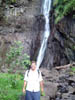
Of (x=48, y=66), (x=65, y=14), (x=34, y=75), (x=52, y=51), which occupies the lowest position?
(x=48, y=66)

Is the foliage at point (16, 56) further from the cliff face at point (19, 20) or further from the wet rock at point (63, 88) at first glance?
the cliff face at point (19, 20)

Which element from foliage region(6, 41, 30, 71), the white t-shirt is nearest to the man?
the white t-shirt

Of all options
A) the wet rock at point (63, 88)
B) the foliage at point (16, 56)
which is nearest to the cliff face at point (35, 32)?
the wet rock at point (63, 88)

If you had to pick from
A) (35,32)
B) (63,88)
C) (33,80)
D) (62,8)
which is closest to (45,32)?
(35,32)

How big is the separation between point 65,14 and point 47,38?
11.4ft

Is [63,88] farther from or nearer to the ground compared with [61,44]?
nearer to the ground

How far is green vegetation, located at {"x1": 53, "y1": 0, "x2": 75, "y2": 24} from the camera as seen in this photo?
20984mm

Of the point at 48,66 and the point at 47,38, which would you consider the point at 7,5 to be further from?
the point at 48,66

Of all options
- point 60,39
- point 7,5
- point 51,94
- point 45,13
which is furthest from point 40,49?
point 51,94

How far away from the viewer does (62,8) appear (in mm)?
22344

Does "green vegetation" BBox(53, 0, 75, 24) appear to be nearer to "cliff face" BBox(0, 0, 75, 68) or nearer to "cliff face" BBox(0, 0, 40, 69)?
"cliff face" BBox(0, 0, 75, 68)

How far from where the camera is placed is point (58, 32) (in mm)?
22641

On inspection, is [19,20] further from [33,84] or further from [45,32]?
[33,84]

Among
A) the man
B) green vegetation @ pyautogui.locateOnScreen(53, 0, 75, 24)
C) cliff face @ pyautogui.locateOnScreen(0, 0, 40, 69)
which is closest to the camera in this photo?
the man
